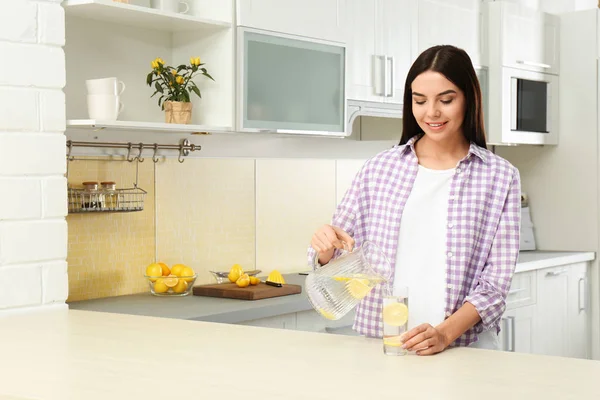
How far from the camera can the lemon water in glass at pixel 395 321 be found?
1.60 metres

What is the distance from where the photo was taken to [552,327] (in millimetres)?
4680

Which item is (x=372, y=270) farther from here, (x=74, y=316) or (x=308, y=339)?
(x=74, y=316)

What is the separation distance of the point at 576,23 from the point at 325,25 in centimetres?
204

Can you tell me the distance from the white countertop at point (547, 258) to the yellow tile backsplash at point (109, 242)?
1.83m

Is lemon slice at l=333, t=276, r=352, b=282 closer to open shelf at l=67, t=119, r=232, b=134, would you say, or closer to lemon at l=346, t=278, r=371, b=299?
lemon at l=346, t=278, r=371, b=299

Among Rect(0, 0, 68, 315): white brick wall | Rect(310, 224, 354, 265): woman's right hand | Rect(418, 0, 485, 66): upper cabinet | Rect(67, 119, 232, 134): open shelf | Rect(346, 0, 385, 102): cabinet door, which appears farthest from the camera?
Rect(418, 0, 485, 66): upper cabinet

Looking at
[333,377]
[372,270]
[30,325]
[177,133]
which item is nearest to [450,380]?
[333,377]

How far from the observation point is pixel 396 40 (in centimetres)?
394

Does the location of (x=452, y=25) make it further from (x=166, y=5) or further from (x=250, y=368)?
(x=250, y=368)

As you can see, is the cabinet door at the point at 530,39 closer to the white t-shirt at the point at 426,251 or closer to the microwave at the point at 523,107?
the microwave at the point at 523,107

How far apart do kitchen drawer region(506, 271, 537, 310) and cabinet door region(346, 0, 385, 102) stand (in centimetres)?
118

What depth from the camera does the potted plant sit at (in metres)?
3.15

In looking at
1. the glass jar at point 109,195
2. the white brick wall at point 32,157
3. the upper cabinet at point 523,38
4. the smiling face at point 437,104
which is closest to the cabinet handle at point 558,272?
the upper cabinet at point 523,38

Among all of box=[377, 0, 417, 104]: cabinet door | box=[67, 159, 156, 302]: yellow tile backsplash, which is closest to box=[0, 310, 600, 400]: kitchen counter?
box=[67, 159, 156, 302]: yellow tile backsplash
